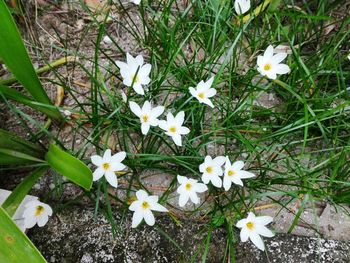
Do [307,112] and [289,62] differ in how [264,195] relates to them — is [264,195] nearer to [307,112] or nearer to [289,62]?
[307,112]

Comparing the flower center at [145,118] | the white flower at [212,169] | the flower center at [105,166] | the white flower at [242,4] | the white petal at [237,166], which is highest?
the white flower at [242,4]

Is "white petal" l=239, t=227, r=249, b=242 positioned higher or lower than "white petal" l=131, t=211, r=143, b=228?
higher

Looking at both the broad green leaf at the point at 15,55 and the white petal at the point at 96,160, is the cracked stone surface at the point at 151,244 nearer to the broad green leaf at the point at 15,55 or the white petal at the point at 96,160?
the white petal at the point at 96,160

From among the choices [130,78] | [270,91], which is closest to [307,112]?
[270,91]

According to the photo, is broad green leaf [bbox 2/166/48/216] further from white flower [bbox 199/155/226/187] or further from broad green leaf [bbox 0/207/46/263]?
white flower [bbox 199/155/226/187]

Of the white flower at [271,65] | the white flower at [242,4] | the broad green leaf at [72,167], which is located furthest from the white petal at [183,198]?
the white flower at [242,4]

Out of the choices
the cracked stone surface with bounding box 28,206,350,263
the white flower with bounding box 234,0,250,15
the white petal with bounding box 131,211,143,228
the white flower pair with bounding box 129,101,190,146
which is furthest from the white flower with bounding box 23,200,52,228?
the white flower with bounding box 234,0,250,15

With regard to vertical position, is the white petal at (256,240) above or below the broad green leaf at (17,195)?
above

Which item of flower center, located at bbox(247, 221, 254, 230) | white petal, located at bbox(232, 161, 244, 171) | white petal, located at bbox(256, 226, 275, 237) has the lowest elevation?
white petal, located at bbox(256, 226, 275, 237)
